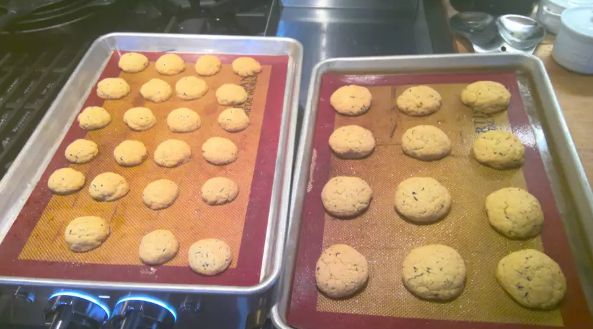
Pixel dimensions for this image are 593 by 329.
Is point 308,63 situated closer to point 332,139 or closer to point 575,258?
point 332,139

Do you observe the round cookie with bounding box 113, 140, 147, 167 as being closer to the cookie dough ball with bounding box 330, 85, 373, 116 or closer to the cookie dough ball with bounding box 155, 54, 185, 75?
the cookie dough ball with bounding box 155, 54, 185, 75

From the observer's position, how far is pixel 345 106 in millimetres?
1566

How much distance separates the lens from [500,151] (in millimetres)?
1350

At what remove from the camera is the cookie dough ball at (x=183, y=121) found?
62.5 inches

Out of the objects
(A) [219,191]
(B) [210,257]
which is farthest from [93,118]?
(B) [210,257]

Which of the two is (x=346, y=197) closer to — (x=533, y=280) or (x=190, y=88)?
(x=533, y=280)

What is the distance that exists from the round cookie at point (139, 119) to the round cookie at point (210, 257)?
62cm

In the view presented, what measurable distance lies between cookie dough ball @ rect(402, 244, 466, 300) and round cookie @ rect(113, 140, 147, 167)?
1009 millimetres

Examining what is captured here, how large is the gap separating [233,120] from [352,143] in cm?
47

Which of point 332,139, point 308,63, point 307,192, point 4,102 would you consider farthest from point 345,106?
point 4,102

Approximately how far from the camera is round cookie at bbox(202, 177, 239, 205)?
1357 mm

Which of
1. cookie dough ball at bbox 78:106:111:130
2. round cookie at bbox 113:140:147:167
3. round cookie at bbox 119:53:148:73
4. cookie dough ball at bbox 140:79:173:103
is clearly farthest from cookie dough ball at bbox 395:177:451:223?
round cookie at bbox 119:53:148:73

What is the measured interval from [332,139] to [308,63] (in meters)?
0.70

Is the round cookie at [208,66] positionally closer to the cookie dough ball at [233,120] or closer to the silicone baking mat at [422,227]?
the cookie dough ball at [233,120]
